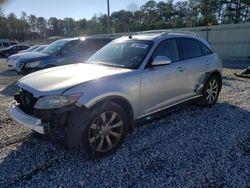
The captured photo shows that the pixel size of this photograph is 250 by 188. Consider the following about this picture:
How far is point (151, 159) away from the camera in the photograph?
11.6 ft

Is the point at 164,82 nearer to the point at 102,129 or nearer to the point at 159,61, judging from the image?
the point at 159,61

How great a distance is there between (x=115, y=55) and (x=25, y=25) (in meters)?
90.7

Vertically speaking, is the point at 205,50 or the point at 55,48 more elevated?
the point at 55,48

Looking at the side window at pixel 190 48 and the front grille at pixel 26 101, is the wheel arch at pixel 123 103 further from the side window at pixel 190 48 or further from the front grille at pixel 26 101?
the side window at pixel 190 48

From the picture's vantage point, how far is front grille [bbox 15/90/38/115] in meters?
3.46

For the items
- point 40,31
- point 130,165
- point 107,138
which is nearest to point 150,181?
point 130,165

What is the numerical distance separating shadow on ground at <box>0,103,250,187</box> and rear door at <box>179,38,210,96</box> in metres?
0.97

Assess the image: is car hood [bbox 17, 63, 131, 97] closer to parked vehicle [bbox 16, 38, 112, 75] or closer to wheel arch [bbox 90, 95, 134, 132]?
wheel arch [bbox 90, 95, 134, 132]

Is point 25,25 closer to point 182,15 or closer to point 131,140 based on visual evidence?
point 182,15

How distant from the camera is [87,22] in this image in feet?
300

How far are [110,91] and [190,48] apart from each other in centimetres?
250

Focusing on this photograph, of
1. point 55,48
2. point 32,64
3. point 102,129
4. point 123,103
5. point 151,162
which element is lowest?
point 151,162

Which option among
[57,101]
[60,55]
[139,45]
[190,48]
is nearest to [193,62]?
[190,48]

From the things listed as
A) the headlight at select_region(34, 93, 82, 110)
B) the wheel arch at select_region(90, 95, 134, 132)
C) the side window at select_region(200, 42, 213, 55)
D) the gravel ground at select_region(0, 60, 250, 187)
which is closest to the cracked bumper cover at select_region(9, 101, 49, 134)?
the headlight at select_region(34, 93, 82, 110)
